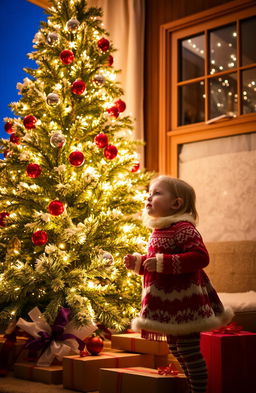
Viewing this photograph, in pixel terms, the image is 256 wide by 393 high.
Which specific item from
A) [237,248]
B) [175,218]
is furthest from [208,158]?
[175,218]

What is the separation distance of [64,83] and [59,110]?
178mm

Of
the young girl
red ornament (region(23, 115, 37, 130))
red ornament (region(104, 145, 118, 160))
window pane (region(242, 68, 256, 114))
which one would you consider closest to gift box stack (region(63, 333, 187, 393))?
the young girl

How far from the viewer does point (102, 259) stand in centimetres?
279

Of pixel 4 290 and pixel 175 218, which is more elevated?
→ pixel 175 218

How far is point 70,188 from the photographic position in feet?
9.86

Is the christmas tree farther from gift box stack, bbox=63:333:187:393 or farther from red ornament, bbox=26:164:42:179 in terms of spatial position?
gift box stack, bbox=63:333:187:393

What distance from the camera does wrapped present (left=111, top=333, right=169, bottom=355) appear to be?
249 centimetres

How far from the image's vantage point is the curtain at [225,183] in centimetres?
398

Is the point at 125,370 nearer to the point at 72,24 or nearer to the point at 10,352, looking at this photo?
the point at 10,352

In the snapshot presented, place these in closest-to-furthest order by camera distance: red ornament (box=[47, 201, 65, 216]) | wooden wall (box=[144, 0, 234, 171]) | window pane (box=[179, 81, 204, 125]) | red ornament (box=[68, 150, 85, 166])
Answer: red ornament (box=[47, 201, 65, 216])
red ornament (box=[68, 150, 85, 166])
window pane (box=[179, 81, 204, 125])
wooden wall (box=[144, 0, 234, 171])

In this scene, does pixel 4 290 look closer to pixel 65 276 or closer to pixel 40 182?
pixel 65 276

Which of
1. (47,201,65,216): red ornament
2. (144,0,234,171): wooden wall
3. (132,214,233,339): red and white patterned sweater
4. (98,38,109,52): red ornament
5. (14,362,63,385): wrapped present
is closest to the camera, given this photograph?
(132,214,233,339): red and white patterned sweater

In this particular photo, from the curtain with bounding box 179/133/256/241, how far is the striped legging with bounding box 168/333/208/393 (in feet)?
6.93

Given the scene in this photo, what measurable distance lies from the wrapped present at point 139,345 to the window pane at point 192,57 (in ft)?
8.53
